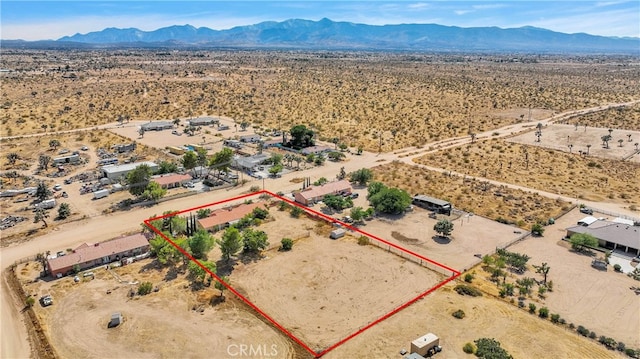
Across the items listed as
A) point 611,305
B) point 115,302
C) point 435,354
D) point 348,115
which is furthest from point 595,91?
point 115,302

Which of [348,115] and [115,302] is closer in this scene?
[115,302]

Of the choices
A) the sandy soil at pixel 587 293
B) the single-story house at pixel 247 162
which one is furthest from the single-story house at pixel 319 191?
the sandy soil at pixel 587 293

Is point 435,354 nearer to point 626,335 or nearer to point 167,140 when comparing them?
point 626,335

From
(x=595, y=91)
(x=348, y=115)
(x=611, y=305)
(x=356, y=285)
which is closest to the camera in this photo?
(x=611, y=305)

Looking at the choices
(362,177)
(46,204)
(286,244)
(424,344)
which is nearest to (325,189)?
(362,177)

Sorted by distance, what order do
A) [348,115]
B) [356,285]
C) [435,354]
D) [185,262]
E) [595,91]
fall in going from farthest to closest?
[595,91]
[348,115]
[185,262]
[356,285]
[435,354]

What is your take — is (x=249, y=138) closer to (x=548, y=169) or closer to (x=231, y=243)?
(x=231, y=243)

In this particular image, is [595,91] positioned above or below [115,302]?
above
